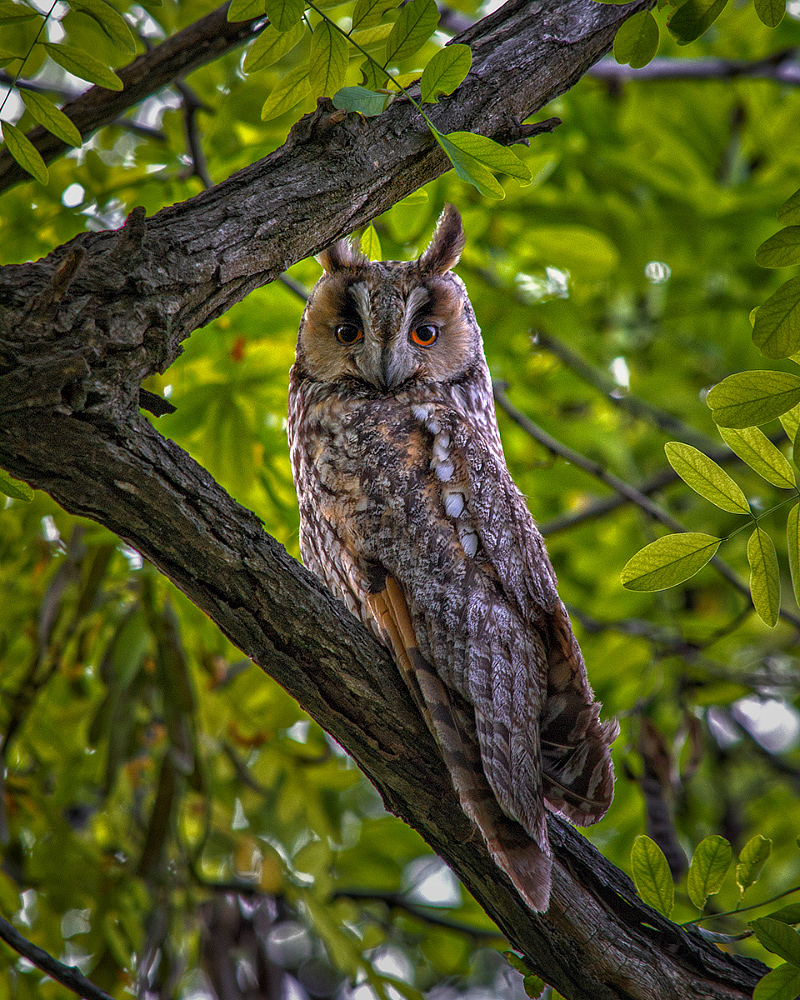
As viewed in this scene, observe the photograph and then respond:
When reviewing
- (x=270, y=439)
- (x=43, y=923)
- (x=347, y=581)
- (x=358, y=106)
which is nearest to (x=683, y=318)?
(x=270, y=439)

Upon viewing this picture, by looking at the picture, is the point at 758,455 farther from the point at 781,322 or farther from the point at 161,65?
the point at 161,65

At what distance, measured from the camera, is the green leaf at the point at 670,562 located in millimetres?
1368

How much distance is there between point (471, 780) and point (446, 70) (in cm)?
132

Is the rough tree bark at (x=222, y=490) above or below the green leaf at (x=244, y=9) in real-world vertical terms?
below

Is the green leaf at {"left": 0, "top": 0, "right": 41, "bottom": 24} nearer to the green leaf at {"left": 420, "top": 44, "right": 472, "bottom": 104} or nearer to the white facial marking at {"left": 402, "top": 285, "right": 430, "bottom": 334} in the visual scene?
the green leaf at {"left": 420, "top": 44, "right": 472, "bottom": 104}

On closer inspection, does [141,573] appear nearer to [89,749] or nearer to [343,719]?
[89,749]

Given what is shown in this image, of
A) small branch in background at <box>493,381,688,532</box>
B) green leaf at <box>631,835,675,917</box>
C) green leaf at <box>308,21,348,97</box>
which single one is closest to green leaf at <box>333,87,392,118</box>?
green leaf at <box>308,21,348,97</box>

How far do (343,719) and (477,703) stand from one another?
12.6 inches

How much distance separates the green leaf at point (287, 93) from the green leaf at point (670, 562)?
3.41ft

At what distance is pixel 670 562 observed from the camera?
1378 millimetres

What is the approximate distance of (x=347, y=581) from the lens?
214 centimetres

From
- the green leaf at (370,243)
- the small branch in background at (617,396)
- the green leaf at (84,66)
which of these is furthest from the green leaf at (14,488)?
the small branch in background at (617,396)

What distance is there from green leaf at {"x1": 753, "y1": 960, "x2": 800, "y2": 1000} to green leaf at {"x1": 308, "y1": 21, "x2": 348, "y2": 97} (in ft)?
5.45

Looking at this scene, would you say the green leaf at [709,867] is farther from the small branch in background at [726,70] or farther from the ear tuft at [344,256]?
the small branch in background at [726,70]
